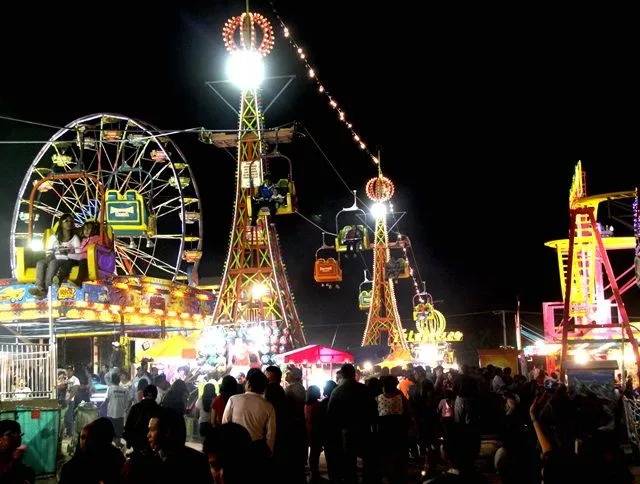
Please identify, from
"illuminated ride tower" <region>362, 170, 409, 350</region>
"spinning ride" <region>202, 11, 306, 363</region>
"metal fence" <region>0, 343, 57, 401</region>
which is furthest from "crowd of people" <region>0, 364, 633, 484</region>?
"illuminated ride tower" <region>362, 170, 409, 350</region>

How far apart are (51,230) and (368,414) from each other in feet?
17.2

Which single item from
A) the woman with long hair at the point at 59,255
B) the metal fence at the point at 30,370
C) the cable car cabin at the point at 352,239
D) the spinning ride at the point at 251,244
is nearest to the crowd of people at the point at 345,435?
the metal fence at the point at 30,370

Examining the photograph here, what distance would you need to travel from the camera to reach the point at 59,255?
11.3 m

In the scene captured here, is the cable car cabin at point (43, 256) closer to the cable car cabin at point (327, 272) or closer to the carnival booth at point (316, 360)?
the carnival booth at point (316, 360)

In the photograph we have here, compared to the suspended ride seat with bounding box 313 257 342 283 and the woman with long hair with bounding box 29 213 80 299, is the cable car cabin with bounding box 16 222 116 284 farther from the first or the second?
the suspended ride seat with bounding box 313 257 342 283

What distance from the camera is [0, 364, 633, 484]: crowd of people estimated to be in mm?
4449

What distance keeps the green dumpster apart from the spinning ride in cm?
1252

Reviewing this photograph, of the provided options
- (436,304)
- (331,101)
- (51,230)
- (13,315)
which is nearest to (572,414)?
(51,230)

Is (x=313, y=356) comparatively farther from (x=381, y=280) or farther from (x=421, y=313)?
(x=421, y=313)

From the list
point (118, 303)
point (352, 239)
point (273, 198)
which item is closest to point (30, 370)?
point (273, 198)

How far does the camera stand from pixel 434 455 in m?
6.11

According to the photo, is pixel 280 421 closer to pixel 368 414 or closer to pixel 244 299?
pixel 368 414

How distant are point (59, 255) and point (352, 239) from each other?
18.9 meters

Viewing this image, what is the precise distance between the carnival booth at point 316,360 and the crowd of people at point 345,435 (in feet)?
11.7
